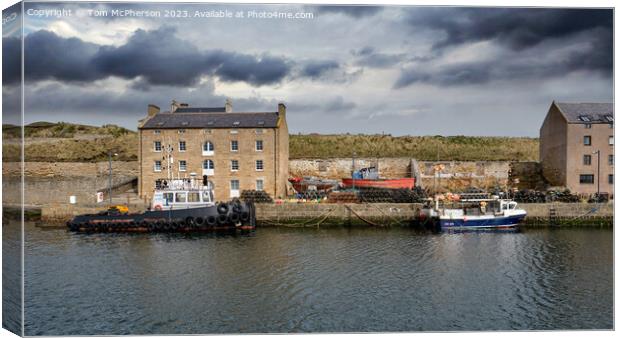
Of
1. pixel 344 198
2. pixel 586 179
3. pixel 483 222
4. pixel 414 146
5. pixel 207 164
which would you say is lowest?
pixel 483 222

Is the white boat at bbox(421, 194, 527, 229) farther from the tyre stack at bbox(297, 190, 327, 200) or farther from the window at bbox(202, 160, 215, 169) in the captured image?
the window at bbox(202, 160, 215, 169)

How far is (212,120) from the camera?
95.5 ft

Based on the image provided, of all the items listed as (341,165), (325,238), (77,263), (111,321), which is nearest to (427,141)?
(341,165)

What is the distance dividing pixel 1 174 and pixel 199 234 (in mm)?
13519

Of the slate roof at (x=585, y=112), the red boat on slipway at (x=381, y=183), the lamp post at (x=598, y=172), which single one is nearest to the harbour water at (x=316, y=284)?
the lamp post at (x=598, y=172)

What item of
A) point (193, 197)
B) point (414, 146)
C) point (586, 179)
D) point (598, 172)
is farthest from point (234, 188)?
point (414, 146)

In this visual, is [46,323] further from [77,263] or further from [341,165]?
[341,165]

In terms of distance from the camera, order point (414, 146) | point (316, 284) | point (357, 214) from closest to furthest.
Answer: point (316, 284)
point (357, 214)
point (414, 146)

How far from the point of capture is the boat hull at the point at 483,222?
74.3 ft

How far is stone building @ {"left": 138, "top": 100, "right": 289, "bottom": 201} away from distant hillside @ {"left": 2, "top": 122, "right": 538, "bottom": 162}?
1240cm

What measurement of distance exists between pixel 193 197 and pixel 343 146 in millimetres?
27436

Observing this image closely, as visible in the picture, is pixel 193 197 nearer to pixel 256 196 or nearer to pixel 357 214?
pixel 256 196

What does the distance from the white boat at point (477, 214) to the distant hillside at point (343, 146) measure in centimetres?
1688

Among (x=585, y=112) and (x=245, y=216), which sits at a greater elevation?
(x=585, y=112)
